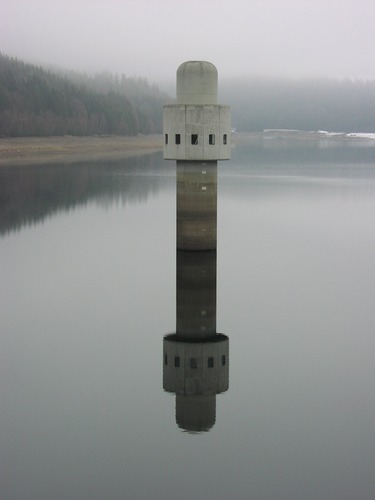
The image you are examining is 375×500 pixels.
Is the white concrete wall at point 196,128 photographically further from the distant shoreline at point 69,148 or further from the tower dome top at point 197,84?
the distant shoreline at point 69,148

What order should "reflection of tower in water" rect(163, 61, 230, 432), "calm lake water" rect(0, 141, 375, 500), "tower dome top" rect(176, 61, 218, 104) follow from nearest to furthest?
1. "calm lake water" rect(0, 141, 375, 500)
2. "reflection of tower in water" rect(163, 61, 230, 432)
3. "tower dome top" rect(176, 61, 218, 104)

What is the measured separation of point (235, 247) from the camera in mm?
25594

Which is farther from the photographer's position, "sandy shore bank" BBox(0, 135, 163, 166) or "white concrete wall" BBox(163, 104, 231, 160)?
"sandy shore bank" BBox(0, 135, 163, 166)

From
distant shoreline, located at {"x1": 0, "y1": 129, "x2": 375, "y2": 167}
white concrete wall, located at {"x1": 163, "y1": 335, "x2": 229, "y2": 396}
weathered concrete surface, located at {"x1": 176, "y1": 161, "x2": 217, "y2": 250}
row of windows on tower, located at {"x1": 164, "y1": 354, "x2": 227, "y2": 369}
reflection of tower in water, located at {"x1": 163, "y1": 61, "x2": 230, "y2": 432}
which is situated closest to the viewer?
white concrete wall, located at {"x1": 163, "y1": 335, "x2": 229, "y2": 396}

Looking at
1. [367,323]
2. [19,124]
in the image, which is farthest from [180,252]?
[19,124]

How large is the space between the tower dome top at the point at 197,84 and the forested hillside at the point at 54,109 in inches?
2795

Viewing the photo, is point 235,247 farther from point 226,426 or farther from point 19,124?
point 19,124

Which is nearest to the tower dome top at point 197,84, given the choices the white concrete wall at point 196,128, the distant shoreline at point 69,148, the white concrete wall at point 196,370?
the white concrete wall at point 196,128

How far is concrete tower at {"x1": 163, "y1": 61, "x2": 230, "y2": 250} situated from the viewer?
2170 centimetres

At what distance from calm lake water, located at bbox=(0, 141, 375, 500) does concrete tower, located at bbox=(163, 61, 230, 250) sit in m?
1.36

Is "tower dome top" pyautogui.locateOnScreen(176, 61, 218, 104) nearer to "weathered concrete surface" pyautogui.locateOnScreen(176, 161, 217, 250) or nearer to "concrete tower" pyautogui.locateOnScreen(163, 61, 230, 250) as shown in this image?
"concrete tower" pyautogui.locateOnScreen(163, 61, 230, 250)

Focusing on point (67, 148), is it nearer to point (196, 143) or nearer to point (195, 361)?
point (196, 143)

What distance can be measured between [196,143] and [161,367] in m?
9.45

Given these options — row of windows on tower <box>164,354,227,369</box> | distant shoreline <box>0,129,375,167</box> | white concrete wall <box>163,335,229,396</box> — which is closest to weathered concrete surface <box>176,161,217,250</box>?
white concrete wall <box>163,335,229,396</box>
